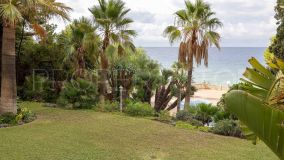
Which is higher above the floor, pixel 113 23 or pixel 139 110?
pixel 113 23

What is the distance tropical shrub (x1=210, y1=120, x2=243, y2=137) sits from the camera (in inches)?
350

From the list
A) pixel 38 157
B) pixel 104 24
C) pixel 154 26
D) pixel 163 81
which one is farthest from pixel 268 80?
pixel 154 26

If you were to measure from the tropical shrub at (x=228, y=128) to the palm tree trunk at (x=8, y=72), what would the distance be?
5.89 metres

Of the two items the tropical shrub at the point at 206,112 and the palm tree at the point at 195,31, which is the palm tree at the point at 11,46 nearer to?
the palm tree at the point at 195,31

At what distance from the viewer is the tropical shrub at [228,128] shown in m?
8.89

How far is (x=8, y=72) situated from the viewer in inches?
380

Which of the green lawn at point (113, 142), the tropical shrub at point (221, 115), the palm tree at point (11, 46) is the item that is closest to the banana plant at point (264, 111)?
the green lawn at point (113, 142)

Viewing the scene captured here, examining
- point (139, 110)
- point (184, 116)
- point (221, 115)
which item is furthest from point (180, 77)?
point (221, 115)

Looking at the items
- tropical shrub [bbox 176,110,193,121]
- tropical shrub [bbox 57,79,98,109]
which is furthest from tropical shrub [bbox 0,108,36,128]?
tropical shrub [bbox 176,110,193,121]

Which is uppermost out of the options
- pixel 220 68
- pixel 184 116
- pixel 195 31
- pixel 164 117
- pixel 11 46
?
pixel 195 31

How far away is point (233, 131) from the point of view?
351 inches

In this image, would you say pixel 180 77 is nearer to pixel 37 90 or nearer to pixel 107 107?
pixel 107 107

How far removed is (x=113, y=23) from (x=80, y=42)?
169cm

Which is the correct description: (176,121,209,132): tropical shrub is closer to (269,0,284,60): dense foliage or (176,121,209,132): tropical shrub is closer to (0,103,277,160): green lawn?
(0,103,277,160): green lawn
